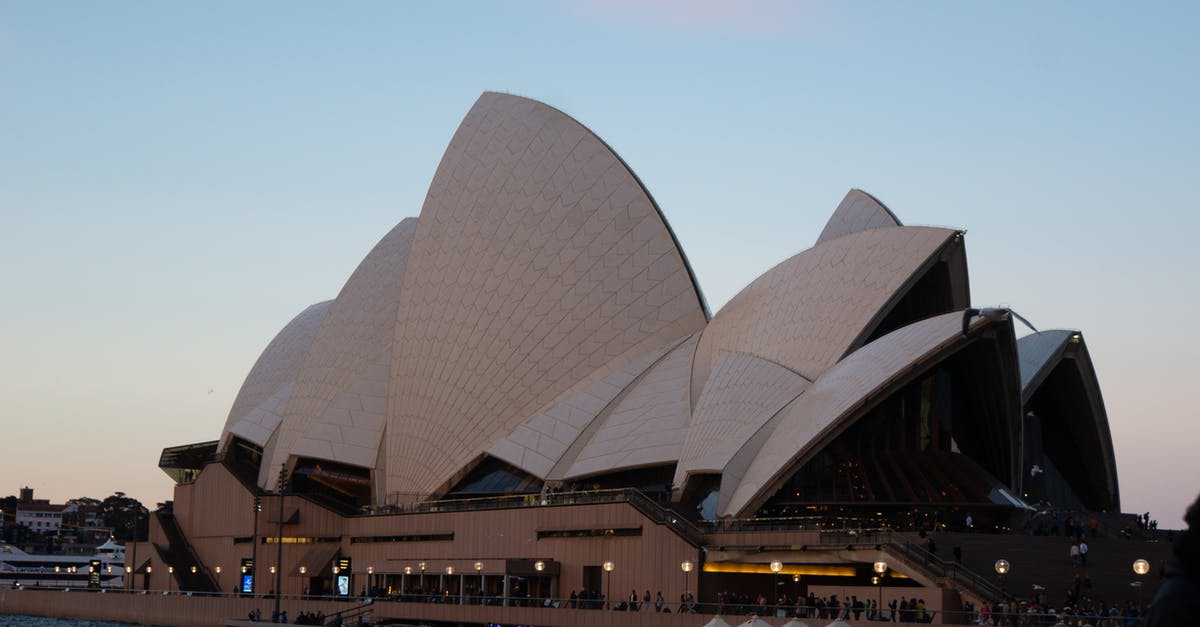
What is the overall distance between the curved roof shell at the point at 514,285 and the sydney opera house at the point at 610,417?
10 cm

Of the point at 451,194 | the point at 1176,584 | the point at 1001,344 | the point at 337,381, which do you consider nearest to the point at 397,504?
the point at 337,381

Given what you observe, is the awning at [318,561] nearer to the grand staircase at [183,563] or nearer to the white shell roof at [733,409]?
the grand staircase at [183,563]

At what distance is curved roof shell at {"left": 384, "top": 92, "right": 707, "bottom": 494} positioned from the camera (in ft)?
168

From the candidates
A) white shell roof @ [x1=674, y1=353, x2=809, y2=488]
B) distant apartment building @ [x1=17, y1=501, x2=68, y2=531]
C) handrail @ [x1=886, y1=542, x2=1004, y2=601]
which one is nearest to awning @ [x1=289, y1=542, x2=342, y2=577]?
white shell roof @ [x1=674, y1=353, x2=809, y2=488]

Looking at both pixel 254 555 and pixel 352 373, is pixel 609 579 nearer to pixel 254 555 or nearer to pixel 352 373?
pixel 254 555

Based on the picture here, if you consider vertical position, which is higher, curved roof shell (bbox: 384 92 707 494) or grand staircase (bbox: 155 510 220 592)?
curved roof shell (bbox: 384 92 707 494)

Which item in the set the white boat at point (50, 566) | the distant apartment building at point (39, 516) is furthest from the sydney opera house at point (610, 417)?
the distant apartment building at point (39, 516)

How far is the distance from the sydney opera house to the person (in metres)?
28.5

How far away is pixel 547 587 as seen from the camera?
4541cm

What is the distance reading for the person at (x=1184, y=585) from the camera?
3846mm

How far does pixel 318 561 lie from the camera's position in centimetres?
5581

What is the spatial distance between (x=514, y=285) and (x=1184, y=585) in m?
49.6

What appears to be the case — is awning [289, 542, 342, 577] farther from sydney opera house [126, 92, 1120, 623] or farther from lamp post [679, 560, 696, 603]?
lamp post [679, 560, 696, 603]

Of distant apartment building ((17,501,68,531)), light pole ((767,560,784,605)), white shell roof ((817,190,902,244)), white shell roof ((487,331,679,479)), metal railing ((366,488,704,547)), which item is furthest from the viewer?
distant apartment building ((17,501,68,531))
